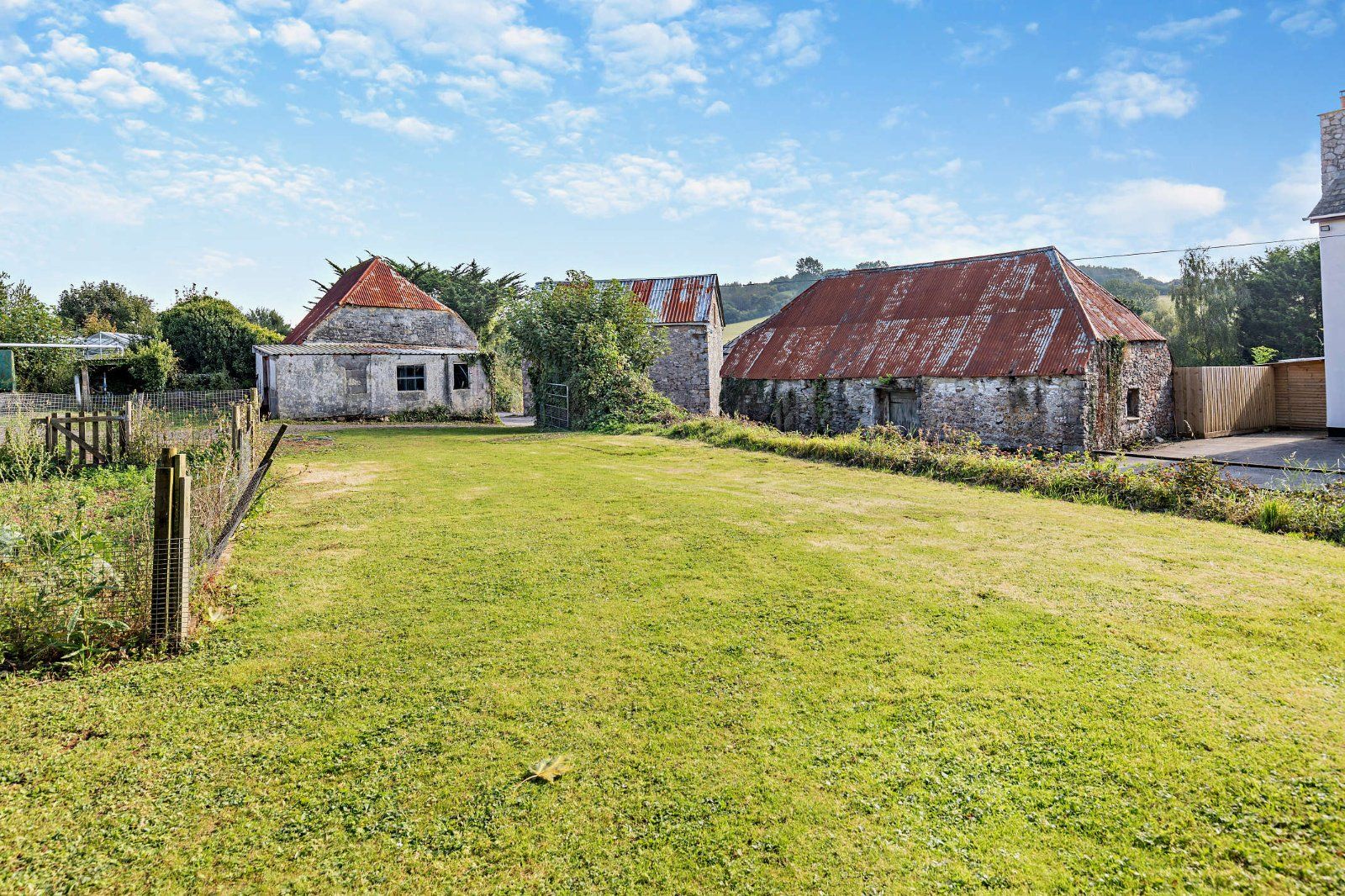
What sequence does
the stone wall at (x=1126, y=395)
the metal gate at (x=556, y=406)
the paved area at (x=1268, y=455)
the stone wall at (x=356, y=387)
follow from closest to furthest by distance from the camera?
the paved area at (x=1268, y=455) → the stone wall at (x=1126, y=395) → the metal gate at (x=556, y=406) → the stone wall at (x=356, y=387)

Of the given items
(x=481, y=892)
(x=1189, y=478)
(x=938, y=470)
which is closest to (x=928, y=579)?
(x=481, y=892)

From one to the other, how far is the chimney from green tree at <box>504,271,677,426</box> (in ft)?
67.5

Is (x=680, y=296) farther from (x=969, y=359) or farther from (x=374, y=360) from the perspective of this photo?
(x=969, y=359)

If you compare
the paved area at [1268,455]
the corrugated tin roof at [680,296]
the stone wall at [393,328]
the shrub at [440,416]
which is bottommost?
the paved area at [1268,455]

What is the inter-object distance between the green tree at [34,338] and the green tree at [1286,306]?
202 feet

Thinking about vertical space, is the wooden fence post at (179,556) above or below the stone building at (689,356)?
below

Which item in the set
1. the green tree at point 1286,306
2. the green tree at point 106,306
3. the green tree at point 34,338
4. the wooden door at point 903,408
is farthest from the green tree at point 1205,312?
the green tree at point 106,306

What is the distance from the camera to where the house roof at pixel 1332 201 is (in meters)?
19.4

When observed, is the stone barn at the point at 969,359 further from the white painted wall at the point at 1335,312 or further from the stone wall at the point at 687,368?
the white painted wall at the point at 1335,312

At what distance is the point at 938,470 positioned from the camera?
42.7ft

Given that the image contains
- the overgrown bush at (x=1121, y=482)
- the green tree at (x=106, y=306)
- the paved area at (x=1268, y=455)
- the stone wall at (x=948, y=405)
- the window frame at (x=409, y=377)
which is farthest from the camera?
the green tree at (x=106, y=306)

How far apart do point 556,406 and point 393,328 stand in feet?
34.4

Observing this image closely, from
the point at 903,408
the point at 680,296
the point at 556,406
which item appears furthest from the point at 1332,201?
the point at 556,406

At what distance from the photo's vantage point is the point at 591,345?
24812 mm
